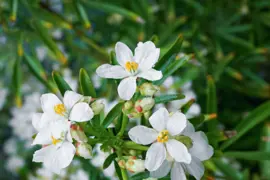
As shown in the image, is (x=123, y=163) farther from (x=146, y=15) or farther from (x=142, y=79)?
(x=146, y=15)

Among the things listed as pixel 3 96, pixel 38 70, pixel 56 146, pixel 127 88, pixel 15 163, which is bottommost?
pixel 15 163

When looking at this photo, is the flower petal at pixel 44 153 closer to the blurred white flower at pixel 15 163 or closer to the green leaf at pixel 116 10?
the green leaf at pixel 116 10

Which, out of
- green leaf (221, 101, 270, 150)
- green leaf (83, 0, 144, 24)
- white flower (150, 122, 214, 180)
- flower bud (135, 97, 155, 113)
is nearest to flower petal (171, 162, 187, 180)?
white flower (150, 122, 214, 180)

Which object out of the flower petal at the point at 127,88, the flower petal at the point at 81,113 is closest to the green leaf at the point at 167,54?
the flower petal at the point at 127,88

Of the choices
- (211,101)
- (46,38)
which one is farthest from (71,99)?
(46,38)

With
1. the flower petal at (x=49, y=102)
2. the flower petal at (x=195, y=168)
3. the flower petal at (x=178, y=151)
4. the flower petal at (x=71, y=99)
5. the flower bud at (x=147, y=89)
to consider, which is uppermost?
the flower bud at (x=147, y=89)

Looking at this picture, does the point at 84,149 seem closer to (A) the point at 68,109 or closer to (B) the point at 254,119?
(A) the point at 68,109
